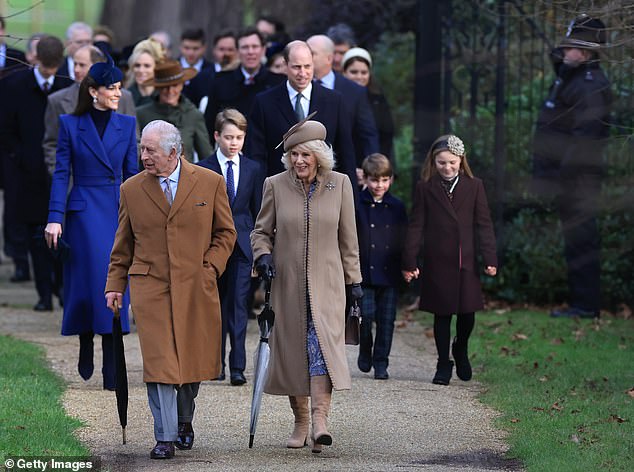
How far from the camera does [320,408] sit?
769cm

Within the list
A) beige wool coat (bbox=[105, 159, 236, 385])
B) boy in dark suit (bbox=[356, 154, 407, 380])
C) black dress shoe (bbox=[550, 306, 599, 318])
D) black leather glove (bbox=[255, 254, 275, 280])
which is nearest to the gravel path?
boy in dark suit (bbox=[356, 154, 407, 380])

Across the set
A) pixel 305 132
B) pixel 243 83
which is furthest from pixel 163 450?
pixel 243 83

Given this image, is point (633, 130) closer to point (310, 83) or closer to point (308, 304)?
point (310, 83)

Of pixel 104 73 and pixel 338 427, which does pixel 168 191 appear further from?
pixel 104 73

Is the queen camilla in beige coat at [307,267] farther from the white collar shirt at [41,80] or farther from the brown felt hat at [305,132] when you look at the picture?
the white collar shirt at [41,80]

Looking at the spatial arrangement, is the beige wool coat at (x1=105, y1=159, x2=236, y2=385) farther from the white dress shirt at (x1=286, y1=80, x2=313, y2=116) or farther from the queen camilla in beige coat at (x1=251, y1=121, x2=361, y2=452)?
the white dress shirt at (x1=286, y1=80, x2=313, y2=116)

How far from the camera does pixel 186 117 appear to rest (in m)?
11.2

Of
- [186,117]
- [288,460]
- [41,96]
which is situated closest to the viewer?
[288,460]

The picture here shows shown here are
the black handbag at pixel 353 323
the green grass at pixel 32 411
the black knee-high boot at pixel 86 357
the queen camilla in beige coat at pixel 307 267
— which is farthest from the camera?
the black knee-high boot at pixel 86 357

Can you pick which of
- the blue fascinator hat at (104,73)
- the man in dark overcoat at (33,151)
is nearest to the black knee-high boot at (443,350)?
the blue fascinator hat at (104,73)

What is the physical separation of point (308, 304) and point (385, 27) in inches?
397

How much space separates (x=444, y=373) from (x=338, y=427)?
171cm

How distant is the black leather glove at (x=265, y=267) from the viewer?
25.6 feet

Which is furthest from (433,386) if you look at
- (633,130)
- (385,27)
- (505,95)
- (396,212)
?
(385,27)
